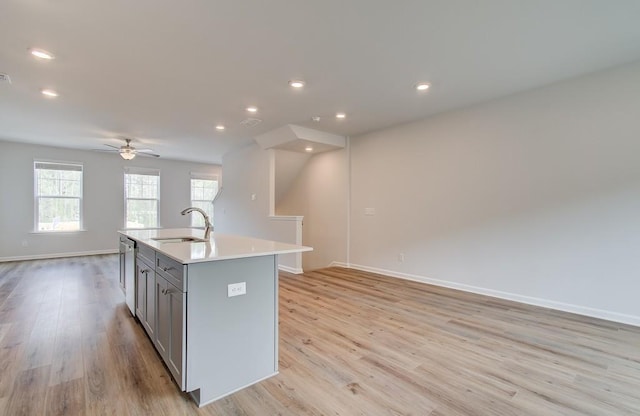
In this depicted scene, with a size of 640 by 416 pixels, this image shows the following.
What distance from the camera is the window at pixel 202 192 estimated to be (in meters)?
9.13

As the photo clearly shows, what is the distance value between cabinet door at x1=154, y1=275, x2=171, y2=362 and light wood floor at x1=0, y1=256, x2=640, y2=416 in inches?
6.9

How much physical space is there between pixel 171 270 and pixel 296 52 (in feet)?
6.88

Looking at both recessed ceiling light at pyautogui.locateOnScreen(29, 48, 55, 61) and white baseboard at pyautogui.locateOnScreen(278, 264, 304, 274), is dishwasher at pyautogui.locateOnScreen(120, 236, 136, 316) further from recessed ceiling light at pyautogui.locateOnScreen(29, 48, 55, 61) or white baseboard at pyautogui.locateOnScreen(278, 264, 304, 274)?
white baseboard at pyautogui.locateOnScreen(278, 264, 304, 274)

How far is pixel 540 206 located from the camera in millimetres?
3547

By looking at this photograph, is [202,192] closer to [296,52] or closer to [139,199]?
[139,199]

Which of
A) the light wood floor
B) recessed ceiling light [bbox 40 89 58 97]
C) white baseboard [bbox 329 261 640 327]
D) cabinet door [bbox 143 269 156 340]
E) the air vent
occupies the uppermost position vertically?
recessed ceiling light [bbox 40 89 58 97]

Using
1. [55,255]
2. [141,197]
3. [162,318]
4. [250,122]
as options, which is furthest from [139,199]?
[162,318]

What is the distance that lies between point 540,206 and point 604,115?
1089mm

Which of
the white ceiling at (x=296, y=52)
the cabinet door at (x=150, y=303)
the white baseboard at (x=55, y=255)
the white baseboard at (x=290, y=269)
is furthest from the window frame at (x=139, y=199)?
the cabinet door at (x=150, y=303)

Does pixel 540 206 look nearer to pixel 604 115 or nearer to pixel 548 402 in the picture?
pixel 604 115

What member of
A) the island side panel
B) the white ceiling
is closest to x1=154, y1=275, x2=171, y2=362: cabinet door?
the island side panel

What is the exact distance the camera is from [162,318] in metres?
2.18

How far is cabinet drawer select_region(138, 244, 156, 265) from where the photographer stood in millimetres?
2398

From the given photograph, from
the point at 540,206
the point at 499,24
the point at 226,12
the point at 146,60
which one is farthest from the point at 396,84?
the point at 146,60
